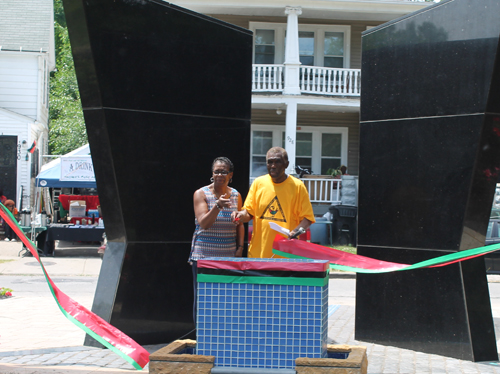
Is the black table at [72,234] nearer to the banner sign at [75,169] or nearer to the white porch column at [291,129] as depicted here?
the banner sign at [75,169]

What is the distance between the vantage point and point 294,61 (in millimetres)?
17984

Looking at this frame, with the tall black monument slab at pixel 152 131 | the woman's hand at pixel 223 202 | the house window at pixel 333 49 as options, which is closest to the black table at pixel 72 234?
the tall black monument slab at pixel 152 131

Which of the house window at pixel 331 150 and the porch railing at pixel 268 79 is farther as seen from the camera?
the house window at pixel 331 150

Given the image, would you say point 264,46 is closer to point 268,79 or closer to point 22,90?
point 268,79

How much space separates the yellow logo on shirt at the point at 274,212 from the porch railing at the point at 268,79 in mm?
13608

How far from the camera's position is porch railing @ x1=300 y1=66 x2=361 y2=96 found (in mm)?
18312

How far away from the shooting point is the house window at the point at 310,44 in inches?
765

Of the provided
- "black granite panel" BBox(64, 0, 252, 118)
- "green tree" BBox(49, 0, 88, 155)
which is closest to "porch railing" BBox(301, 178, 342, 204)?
"black granite panel" BBox(64, 0, 252, 118)

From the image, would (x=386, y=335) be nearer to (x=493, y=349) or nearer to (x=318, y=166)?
(x=493, y=349)

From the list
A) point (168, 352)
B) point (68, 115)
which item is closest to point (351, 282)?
point (168, 352)

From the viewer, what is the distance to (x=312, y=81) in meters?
18.6

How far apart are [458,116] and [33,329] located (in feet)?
16.5

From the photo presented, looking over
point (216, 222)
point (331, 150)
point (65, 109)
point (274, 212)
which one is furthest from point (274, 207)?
point (65, 109)

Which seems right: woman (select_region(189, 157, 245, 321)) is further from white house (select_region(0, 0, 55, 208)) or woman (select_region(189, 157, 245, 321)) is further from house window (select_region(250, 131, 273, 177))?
white house (select_region(0, 0, 55, 208))
